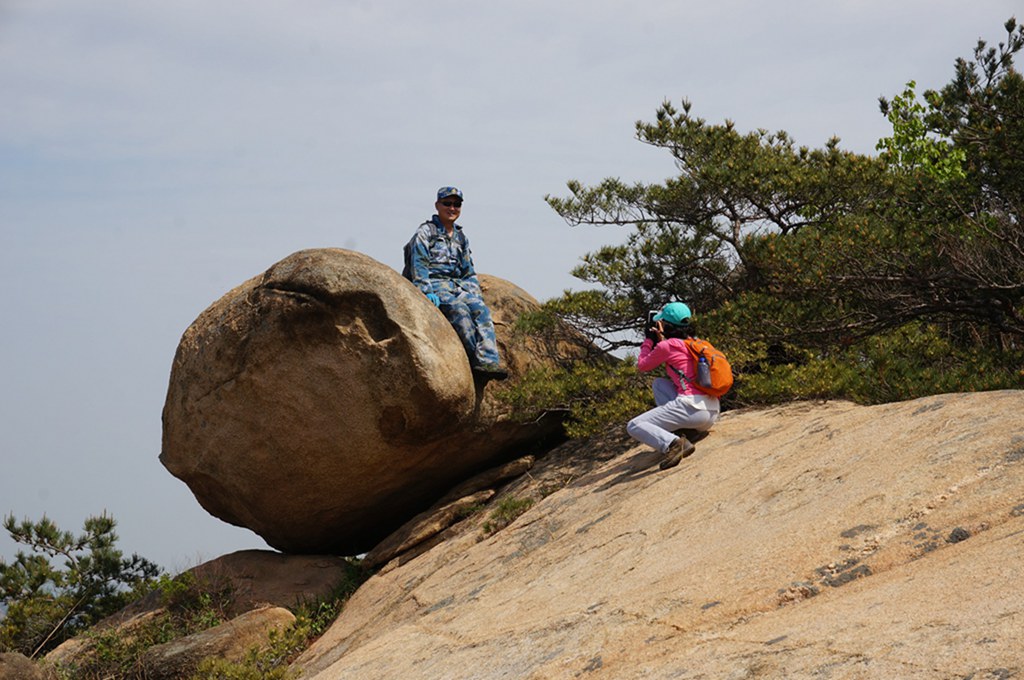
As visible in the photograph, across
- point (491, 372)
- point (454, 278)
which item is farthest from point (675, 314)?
point (454, 278)

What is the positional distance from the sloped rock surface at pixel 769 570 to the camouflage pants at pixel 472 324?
2.44 meters

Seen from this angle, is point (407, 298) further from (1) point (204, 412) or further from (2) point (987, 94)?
(2) point (987, 94)

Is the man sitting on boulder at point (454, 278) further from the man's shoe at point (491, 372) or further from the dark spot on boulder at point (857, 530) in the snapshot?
the dark spot on boulder at point (857, 530)

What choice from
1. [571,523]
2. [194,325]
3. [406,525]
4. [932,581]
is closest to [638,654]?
[932,581]

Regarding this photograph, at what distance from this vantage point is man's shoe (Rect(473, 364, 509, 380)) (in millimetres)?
11375

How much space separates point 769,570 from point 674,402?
145 inches

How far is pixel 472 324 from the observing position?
11.5 m

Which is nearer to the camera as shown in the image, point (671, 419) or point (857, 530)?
point (857, 530)

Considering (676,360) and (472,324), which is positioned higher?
(472,324)

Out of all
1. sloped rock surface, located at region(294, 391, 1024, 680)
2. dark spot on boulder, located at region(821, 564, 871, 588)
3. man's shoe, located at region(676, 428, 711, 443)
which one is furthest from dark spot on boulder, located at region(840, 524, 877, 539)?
man's shoe, located at region(676, 428, 711, 443)

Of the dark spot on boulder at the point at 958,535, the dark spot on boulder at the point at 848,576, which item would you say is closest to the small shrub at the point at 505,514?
the dark spot on boulder at the point at 848,576

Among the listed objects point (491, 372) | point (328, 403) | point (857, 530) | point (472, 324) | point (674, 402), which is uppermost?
point (472, 324)

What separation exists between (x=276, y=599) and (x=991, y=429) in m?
8.00

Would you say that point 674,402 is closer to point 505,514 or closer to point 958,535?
point 505,514
